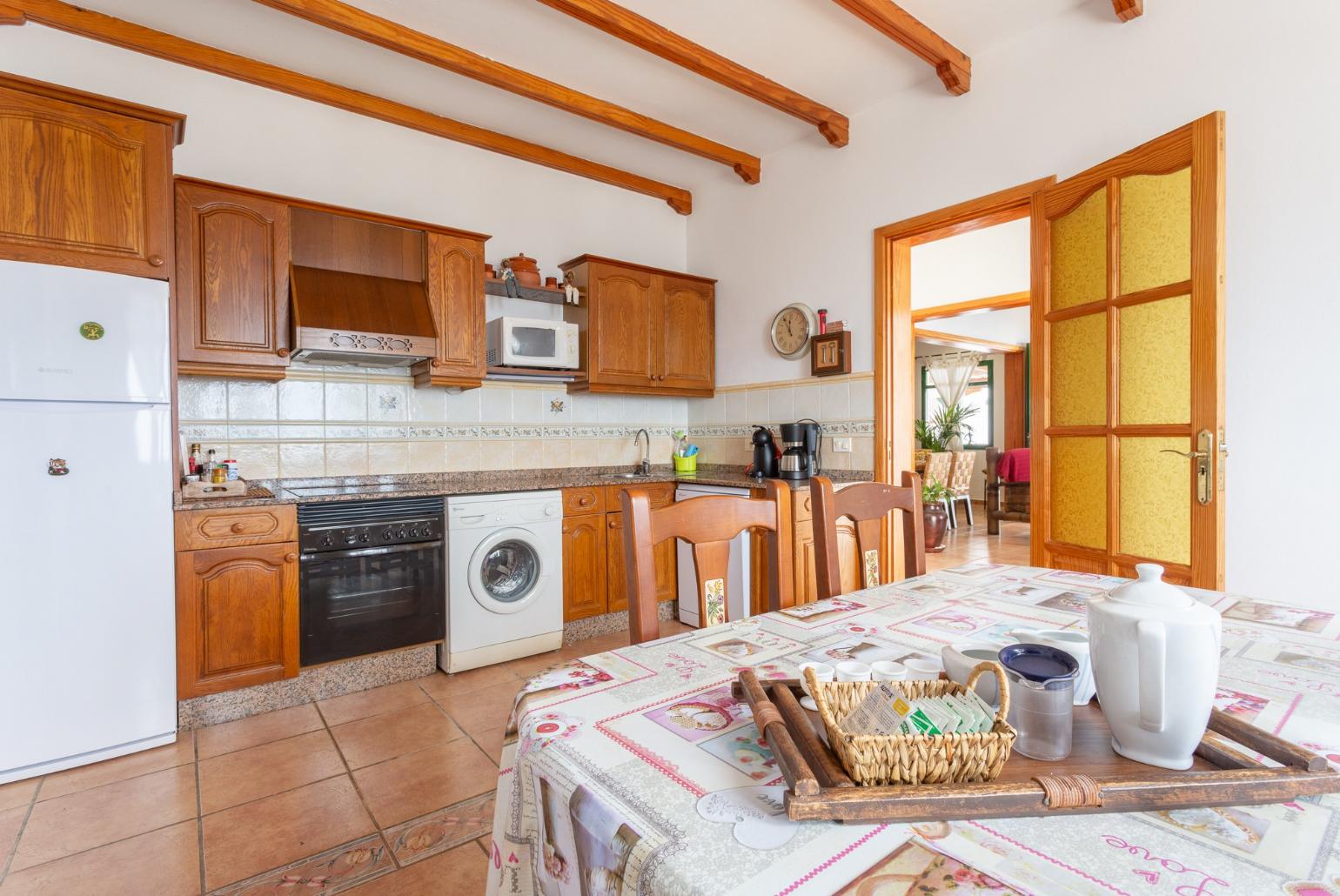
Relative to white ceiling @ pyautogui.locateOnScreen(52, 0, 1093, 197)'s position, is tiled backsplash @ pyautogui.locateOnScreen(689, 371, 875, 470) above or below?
below

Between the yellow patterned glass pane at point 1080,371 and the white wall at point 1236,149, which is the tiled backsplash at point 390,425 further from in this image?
the yellow patterned glass pane at point 1080,371

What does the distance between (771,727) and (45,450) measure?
2.54 meters

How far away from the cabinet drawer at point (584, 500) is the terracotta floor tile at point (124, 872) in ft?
6.31

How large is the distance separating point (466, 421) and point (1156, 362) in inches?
123

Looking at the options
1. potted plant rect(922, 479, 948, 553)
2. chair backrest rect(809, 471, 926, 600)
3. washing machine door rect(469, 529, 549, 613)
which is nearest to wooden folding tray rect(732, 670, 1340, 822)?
chair backrest rect(809, 471, 926, 600)

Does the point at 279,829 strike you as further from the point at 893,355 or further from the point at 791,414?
the point at 893,355

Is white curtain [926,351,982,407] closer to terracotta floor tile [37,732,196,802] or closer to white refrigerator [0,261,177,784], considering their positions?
white refrigerator [0,261,177,784]

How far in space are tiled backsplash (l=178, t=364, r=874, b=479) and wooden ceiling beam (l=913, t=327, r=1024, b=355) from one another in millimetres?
3748

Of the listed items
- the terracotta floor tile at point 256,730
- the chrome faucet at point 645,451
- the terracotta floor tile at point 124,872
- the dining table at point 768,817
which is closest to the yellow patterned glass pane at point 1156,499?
the dining table at point 768,817

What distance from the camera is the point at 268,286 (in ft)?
9.18

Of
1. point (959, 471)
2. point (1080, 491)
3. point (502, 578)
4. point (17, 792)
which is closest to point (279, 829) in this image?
point (17, 792)

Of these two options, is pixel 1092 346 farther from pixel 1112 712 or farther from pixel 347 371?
pixel 347 371

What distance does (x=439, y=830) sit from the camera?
1817 millimetres

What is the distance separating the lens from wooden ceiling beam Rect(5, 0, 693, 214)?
101 inches
